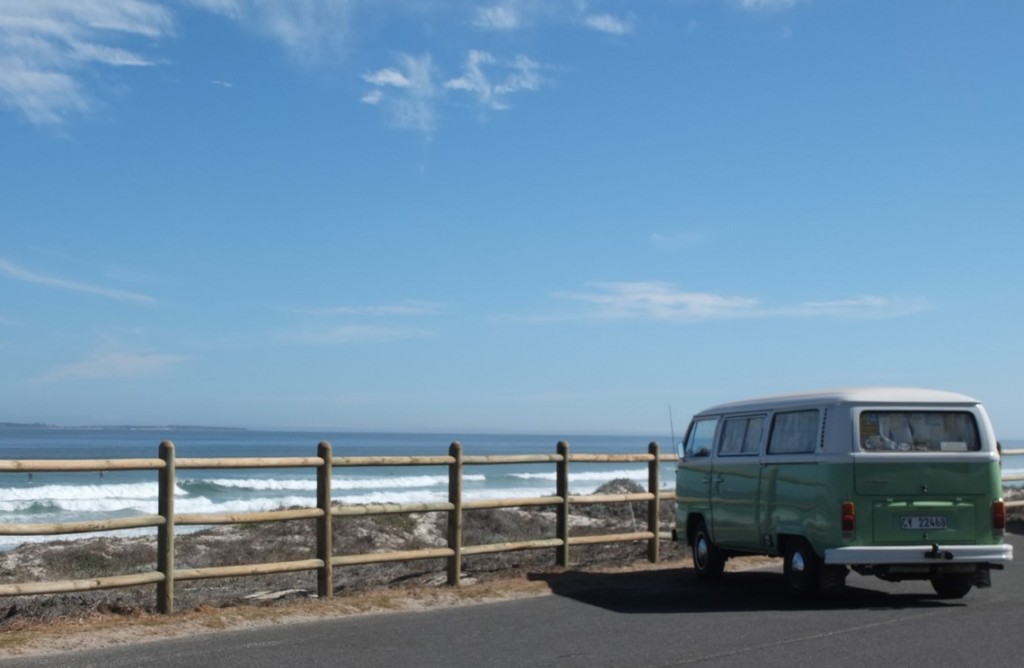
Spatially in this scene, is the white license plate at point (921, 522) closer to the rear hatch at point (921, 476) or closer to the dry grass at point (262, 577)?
the rear hatch at point (921, 476)

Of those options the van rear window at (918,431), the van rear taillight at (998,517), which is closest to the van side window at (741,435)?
the van rear window at (918,431)

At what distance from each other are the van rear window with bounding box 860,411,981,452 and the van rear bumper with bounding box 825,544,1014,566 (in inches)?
36.9

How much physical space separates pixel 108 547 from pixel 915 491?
14.1 meters

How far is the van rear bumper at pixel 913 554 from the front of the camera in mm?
11547

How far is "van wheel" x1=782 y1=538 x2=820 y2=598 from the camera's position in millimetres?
12031

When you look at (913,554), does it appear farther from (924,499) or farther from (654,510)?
(654,510)

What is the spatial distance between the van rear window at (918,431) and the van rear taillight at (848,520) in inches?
23.1

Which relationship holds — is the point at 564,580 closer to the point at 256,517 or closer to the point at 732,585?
the point at 732,585

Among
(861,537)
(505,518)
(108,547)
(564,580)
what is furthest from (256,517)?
(505,518)

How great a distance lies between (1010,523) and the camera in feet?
70.0

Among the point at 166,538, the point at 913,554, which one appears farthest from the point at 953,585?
the point at 166,538

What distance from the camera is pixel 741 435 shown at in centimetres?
1361

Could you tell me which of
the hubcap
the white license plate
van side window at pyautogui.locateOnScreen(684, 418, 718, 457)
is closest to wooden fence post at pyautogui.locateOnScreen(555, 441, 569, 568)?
van side window at pyautogui.locateOnScreen(684, 418, 718, 457)

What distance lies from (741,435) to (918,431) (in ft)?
7.23
